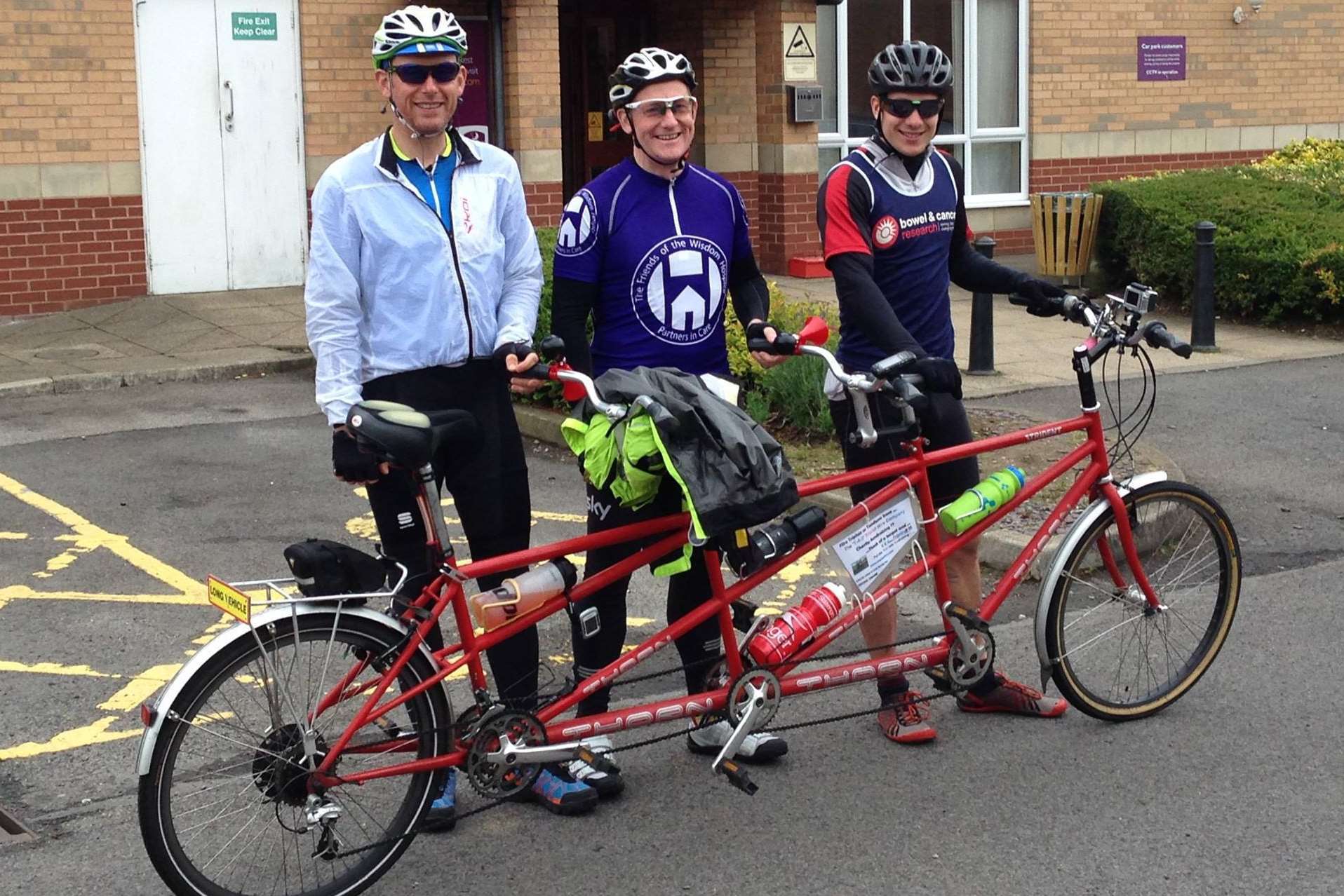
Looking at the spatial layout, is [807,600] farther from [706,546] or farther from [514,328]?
[514,328]

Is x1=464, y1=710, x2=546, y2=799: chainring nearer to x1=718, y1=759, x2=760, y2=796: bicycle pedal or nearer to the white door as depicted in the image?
x1=718, y1=759, x2=760, y2=796: bicycle pedal

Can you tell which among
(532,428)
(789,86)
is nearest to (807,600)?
(532,428)

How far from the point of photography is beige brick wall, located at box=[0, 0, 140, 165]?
1286 cm

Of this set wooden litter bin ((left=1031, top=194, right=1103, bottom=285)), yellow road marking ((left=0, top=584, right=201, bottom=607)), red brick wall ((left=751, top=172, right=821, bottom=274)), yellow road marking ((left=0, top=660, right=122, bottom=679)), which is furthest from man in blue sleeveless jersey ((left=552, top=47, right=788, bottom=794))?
red brick wall ((left=751, top=172, right=821, bottom=274))

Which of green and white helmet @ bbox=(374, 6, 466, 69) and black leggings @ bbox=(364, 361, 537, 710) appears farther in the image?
black leggings @ bbox=(364, 361, 537, 710)

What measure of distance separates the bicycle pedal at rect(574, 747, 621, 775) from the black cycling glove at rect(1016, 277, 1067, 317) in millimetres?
1812

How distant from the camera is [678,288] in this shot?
15.4ft

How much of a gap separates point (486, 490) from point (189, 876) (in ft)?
4.17

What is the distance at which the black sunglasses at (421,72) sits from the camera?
430 centimetres

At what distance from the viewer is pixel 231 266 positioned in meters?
14.1

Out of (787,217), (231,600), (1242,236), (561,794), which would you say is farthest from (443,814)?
(787,217)

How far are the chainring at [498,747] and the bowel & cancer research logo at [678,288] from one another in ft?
3.84

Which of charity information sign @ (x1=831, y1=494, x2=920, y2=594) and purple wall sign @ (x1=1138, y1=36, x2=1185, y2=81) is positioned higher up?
purple wall sign @ (x1=1138, y1=36, x2=1185, y2=81)

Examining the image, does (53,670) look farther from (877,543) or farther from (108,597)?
(877,543)
